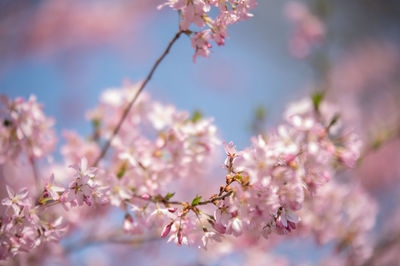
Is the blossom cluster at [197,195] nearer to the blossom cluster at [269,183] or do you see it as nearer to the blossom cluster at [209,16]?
the blossom cluster at [269,183]

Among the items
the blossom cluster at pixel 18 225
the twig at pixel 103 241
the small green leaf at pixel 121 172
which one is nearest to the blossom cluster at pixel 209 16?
the small green leaf at pixel 121 172

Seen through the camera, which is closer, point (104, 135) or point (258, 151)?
point (258, 151)

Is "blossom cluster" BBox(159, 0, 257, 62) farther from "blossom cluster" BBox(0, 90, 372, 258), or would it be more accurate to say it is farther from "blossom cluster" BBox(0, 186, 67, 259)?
"blossom cluster" BBox(0, 186, 67, 259)

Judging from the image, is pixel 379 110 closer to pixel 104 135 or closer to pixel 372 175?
pixel 372 175

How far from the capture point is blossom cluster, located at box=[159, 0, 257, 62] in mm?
1232

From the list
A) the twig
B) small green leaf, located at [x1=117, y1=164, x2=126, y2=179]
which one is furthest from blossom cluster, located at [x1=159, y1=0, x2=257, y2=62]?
the twig

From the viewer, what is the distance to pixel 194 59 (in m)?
1.40

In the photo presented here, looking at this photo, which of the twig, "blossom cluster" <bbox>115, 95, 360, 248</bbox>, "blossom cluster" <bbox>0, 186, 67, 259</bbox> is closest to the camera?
"blossom cluster" <bbox>115, 95, 360, 248</bbox>

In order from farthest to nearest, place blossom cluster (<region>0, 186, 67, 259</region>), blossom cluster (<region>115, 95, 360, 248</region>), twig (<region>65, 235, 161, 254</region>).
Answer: twig (<region>65, 235, 161, 254</region>) < blossom cluster (<region>0, 186, 67, 259</region>) < blossom cluster (<region>115, 95, 360, 248</region>)

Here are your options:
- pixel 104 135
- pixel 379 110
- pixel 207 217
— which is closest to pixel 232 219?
pixel 207 217

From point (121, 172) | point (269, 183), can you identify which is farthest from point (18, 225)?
point (269, 183)

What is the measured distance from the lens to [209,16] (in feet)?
4.29

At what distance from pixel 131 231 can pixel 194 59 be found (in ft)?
2.97

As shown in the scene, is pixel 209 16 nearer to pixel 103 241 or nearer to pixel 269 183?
pixel 269 183
